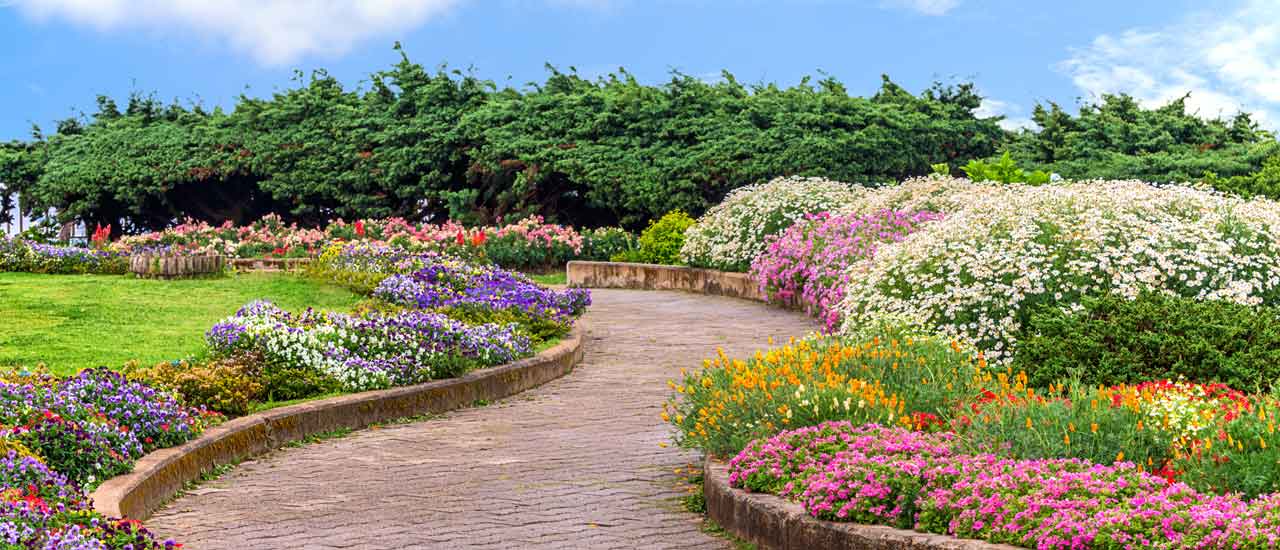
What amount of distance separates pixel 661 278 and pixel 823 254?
5341 millimetres

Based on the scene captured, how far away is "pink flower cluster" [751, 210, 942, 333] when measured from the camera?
1551 cm

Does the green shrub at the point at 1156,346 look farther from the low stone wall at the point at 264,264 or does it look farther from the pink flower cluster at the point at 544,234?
the low stone wall at the point at 264,264

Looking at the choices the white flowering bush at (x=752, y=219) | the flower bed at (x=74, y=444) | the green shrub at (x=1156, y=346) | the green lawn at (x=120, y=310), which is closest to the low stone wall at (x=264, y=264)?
the green lawn at (x=120, y=310)

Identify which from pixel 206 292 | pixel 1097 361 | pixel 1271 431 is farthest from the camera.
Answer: pixel 206 292

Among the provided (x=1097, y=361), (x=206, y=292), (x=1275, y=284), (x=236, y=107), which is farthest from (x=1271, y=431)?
(x=236, y=107)

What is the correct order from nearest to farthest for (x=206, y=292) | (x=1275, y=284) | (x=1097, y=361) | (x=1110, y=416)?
(x=1110, y=416)
(x=1097, y=361)
(x=1275, y=284)
(x=206, y=292)

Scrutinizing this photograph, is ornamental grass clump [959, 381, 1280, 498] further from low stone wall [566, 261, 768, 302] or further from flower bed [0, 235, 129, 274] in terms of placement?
flower bed [0, 235, 129, 274]

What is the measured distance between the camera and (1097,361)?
8.81 metres

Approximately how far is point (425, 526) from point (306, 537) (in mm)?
578

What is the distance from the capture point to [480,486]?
26.0ft

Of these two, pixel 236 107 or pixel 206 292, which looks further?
pixel 236 107

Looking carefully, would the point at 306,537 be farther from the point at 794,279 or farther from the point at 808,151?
the point at 808,151

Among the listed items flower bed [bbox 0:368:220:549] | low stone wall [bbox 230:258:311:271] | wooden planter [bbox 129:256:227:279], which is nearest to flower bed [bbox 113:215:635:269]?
low stone wall [bbox 230:258:311:271]

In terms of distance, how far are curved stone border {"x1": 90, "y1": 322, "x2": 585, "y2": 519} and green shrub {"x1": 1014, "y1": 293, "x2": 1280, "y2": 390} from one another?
4.16 meters
